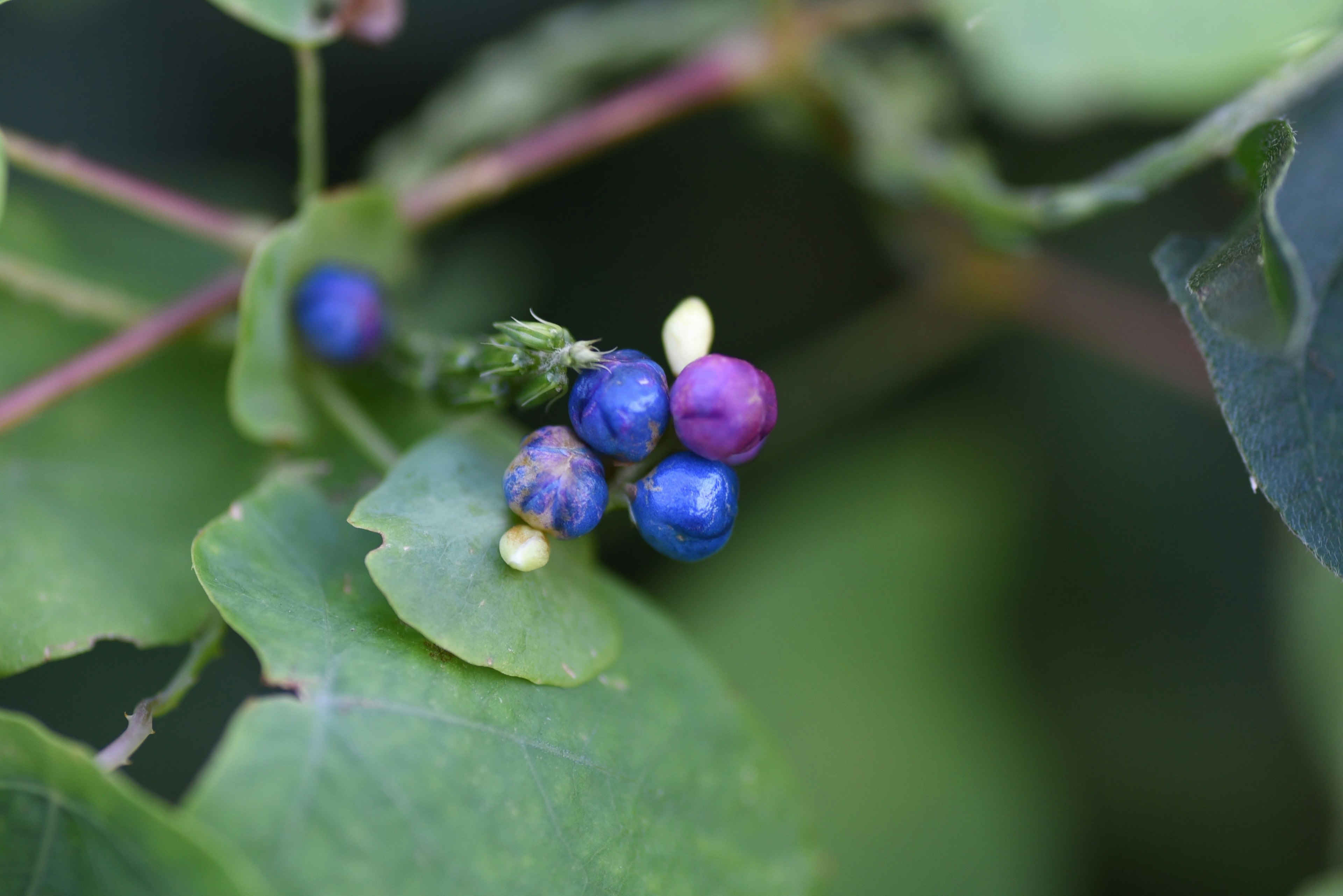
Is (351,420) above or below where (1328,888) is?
above

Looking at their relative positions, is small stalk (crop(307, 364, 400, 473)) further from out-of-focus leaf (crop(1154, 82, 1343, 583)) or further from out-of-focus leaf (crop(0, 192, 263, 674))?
out-of-focus leaf (crop(1154, 82, 1343, 583))

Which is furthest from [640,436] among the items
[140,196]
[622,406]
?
[140,196]

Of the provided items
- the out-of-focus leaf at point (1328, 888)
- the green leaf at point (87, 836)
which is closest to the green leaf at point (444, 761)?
the green leaf at point (87, 836)

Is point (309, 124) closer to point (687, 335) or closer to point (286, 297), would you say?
point (286, 297)

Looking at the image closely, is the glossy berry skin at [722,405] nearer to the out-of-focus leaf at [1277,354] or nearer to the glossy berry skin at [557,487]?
the glossy berry skin at [557,487]

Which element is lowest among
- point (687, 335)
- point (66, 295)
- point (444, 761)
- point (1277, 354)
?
point (66, 295)
